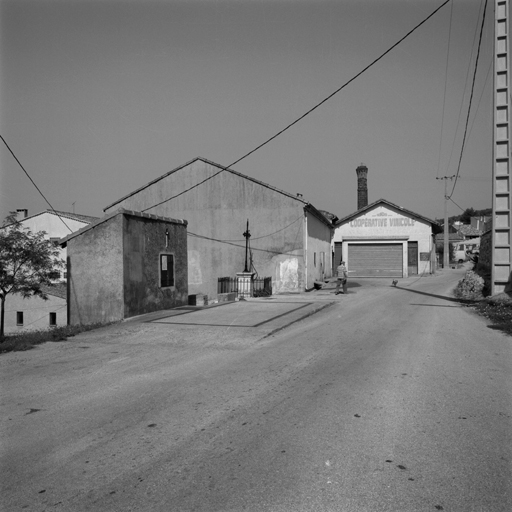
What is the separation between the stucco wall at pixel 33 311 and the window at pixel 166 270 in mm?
12777

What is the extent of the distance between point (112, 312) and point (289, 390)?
8836 mm

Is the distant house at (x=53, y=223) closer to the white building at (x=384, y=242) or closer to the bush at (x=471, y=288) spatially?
the white building at (x=384, y=242)

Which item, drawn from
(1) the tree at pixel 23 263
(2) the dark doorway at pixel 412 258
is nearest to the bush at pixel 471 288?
(1) the tree at pixel 23 263

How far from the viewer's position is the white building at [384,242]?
122ft

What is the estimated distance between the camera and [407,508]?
10.5 feet

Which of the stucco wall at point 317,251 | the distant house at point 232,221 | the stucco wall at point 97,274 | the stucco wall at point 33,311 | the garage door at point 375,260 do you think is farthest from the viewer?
the garage door at point 375,260

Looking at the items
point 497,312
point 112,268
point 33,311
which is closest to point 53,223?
point 33,311

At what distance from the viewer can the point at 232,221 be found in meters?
26.4

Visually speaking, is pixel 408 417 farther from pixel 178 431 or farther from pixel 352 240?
pixel 352 240

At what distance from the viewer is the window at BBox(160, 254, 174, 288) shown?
1568cm

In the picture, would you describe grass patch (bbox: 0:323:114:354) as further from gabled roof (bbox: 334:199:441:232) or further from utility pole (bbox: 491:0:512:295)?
gabled roof (bbox: 334:199:441:232)

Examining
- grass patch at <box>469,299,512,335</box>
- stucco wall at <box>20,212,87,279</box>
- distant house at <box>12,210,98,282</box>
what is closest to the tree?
grass patch at <box>469,299,512,335</box>

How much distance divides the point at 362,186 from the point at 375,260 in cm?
979

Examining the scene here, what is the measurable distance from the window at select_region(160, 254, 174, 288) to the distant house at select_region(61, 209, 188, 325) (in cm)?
51
